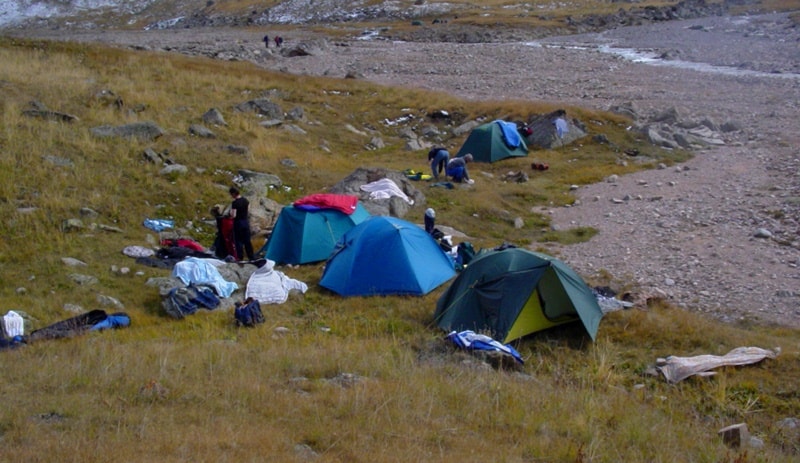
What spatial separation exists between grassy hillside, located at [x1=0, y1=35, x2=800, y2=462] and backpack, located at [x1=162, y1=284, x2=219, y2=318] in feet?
0.63

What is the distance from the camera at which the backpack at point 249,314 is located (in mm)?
11078

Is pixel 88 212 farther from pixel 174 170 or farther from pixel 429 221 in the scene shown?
pixel 429 221

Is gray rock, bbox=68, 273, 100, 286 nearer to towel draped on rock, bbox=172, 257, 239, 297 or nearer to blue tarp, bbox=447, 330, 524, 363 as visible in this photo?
towel draped on rock, bbox=172, 257, 239, 297

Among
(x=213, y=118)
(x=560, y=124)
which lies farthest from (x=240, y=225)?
(x=560, y=124)

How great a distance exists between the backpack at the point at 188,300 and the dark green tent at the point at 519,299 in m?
3.73

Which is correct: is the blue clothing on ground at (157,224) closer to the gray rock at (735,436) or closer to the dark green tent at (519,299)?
the dark green tent at (519,299)

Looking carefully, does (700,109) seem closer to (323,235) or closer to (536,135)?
(536,135)

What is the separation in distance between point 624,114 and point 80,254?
2050 centimetres

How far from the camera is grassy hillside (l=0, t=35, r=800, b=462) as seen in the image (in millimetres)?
5715

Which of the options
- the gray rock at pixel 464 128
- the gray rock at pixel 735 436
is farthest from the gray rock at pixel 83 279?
the gray rock at pixel 464 128

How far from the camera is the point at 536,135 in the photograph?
2533cm

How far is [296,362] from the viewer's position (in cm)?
812

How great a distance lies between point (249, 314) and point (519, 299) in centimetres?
411

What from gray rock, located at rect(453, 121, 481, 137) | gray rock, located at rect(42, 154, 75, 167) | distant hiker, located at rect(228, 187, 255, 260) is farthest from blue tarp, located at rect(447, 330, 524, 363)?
gray rock, located at rect(453, 121, 481, 137)
